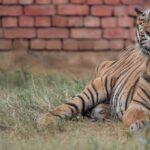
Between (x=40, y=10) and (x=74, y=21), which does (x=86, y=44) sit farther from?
(x=40, y=10)

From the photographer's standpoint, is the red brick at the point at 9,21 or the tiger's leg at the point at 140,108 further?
the red brick at the point at 9,21

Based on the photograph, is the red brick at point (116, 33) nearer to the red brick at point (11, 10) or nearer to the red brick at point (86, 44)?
the red brick at point (86, 44)

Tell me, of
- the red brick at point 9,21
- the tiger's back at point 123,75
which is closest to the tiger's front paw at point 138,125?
the tiger's back at point 123,75

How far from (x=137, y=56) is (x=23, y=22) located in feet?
8.57

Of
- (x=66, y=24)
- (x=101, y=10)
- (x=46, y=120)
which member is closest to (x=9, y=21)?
(x=66, y=24)

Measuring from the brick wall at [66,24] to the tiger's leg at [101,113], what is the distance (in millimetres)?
2616

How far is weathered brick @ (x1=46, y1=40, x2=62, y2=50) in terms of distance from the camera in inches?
408

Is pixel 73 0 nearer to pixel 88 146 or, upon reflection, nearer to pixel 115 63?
pixel 115 63

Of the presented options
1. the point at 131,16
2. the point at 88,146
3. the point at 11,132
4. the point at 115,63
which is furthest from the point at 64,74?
the point at 88,146

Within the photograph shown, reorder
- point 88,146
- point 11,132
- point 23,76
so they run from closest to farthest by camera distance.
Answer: point 88,146, point 11,132, point 23,76

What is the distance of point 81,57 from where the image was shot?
34.0 feet

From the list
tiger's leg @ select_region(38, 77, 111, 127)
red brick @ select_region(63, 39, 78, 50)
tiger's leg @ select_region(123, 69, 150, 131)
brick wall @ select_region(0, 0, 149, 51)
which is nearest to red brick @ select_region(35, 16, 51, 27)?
brick wall @ select_region(0, 0, 149, 51)

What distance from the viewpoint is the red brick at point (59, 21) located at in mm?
10345

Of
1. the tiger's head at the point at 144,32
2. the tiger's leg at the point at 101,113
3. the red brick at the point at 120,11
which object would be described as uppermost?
the tiger's head at the point at 144,32
